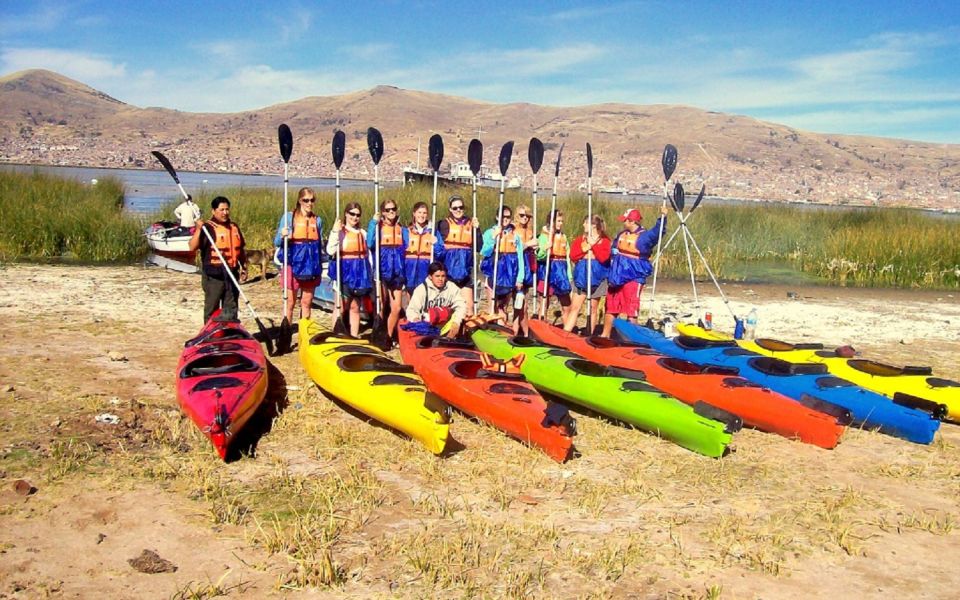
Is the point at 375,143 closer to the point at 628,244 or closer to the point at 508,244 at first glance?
the point at 508,244

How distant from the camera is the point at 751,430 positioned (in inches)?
243

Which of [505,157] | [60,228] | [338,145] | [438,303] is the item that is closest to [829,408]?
[438,303]

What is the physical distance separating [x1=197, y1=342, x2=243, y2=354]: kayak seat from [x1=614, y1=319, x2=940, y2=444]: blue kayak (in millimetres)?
4222

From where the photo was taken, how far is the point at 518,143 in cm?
9531

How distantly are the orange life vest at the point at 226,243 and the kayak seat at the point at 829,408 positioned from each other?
5.23 metres

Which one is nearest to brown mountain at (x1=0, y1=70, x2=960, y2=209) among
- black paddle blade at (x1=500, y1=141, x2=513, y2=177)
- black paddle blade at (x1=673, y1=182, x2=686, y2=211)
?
black paddle blade at (x1=673, y1=182, x2=686, y2=211)

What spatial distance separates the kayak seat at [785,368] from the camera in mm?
6648

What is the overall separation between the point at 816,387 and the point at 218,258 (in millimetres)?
5502

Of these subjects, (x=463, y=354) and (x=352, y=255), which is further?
(x=352, y=255)

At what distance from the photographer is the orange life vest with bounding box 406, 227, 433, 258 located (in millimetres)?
7801

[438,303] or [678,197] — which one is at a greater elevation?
[678,197]

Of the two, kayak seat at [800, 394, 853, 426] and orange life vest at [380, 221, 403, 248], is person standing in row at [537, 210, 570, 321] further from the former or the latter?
kayak seat at [800, 394, 853, 426]

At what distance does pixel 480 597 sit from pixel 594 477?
1697mm

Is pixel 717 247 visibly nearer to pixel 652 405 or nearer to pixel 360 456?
pixel 652 405
